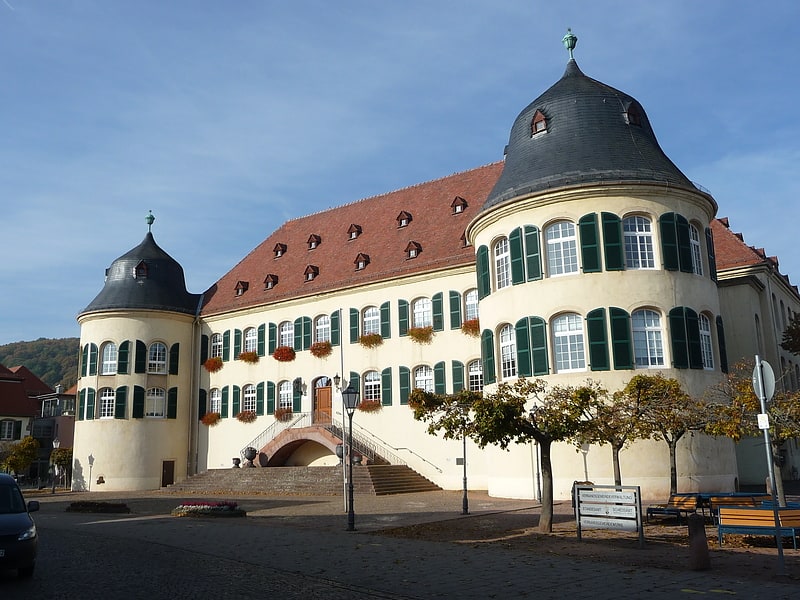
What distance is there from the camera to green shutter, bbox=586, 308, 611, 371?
21.0m

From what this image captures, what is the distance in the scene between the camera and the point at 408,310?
99.1 ft

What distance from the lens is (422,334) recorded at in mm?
29406

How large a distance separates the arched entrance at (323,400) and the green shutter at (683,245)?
16154mm

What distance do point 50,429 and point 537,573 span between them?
53802 mm

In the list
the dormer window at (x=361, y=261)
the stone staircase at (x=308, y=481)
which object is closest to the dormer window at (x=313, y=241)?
the dormer window at (x=361, y=261)

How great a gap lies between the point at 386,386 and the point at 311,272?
285 inches

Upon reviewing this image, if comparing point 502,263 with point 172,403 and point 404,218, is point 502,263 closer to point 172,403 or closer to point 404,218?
point 404,218

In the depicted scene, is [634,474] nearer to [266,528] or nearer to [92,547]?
[266,528]

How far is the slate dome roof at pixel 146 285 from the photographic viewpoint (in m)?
37.3

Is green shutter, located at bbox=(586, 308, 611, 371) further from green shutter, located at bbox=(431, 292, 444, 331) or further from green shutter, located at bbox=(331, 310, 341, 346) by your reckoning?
green shutter, located at bbox=(331, 310, 341, 346)

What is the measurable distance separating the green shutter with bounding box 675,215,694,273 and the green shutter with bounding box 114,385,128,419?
26.0 meters

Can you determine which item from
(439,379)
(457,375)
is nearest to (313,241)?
(439,379)

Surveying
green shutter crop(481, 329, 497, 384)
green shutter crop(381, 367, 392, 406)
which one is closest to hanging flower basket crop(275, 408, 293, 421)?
green shutter crop(381, 367, 392, 406)

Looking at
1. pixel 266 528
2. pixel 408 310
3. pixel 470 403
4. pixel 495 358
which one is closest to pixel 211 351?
pixel 408 310
